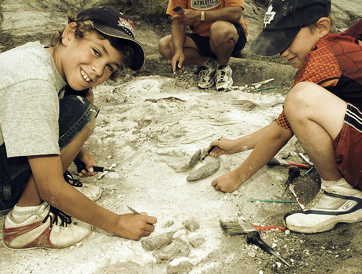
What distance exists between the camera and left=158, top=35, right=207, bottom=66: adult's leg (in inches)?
136

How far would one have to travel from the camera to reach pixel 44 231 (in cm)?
147

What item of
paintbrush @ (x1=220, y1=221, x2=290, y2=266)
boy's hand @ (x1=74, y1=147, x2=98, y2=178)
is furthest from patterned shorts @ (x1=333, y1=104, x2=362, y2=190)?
boy's hand @ (x1=74, y1=147, x2=98, y2=178)

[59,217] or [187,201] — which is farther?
[187,201]

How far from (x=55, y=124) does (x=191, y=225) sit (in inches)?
36.1

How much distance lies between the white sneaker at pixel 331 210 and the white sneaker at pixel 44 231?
1226mm

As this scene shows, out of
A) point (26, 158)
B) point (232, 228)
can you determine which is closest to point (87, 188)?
point (26, 158)

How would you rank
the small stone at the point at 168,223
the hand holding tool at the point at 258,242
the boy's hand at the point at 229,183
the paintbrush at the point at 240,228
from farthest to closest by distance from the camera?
the boy's hand at the point at 229,183 → the small stone at the point at 168,223 → the paintbrush at the point at 240,228 → the hand holding tool at the point at 258,242

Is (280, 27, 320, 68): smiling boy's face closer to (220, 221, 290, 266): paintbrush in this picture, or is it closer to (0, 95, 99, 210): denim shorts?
(220, 221, 290, 266): paintbrush

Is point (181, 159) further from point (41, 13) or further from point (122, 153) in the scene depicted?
point (41, 13)

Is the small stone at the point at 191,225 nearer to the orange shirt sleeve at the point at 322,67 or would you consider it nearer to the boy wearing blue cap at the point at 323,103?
the boy wearing blue cap at the point at 323,103

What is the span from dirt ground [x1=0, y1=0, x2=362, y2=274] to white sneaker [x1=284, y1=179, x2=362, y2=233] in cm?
5

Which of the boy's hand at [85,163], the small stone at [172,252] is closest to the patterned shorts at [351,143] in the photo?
the small stone at [172,252]

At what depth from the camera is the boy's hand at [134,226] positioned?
1408 millimetres

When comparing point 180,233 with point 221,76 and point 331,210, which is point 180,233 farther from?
point 221,76
